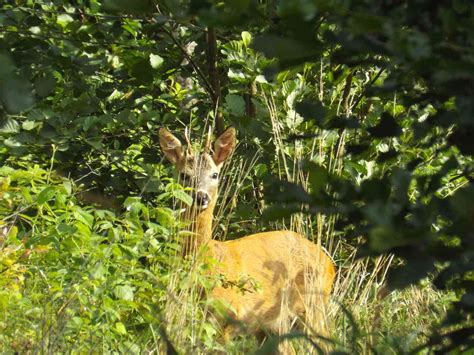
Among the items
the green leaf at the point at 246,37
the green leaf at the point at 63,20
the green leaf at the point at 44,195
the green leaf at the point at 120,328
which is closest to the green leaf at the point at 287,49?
the green leaf at the point at 120,328

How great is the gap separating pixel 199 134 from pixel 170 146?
501 mm

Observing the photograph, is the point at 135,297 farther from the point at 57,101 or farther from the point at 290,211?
the point at 290,211

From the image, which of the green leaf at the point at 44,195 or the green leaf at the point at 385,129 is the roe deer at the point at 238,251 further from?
the green leaf at the point at 385,129

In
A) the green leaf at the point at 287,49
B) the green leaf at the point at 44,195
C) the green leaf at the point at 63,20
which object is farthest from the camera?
the green leaf at the point at 63,20

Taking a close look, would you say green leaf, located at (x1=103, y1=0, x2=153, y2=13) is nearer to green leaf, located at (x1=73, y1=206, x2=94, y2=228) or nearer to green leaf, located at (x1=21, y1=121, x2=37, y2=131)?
green leaf, located at (x1=73, y1=206, x2=94, y2=228)

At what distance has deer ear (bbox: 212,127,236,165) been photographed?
7.86 m

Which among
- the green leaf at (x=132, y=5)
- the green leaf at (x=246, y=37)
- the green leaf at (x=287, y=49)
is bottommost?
the green leaf at (x=246, y=37)

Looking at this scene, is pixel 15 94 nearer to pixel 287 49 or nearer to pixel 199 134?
pixel 287 49

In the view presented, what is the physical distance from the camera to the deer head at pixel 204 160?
753 cm

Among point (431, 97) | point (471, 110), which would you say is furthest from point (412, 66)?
point (431, 97)

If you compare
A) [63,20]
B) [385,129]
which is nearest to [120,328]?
[63,20]

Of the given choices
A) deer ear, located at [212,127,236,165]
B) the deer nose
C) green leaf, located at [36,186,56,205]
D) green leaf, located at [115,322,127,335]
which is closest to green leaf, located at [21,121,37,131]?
the deer nose

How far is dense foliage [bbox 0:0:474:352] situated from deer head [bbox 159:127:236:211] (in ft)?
0.47

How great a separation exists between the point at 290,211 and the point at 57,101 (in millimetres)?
5760
